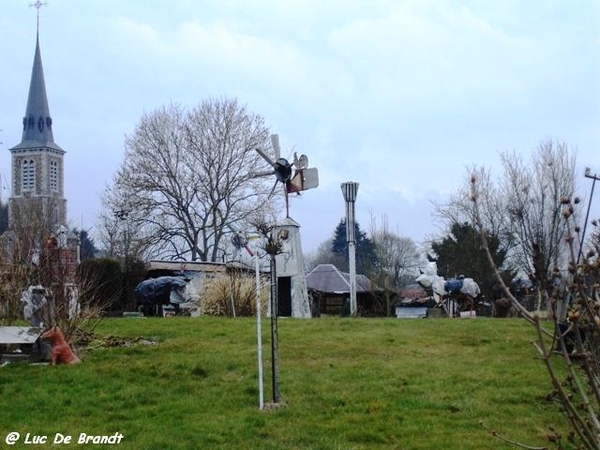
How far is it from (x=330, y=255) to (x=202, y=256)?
1096 inches

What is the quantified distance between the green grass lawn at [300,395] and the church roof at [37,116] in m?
57.7


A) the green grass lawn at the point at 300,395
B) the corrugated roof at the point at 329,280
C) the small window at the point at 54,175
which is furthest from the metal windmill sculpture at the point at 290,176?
the small window at the point at 54,175

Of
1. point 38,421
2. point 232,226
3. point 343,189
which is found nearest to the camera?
point 38,421

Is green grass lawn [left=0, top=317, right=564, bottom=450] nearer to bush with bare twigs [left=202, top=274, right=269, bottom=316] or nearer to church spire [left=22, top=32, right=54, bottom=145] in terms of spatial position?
bush with bare twigs [left=202, top=274, right=269, bottom=316]

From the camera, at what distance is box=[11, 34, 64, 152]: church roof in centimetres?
6246

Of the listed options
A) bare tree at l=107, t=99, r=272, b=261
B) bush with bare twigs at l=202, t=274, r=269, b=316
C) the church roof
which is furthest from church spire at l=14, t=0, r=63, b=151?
bush with bare twigs at l=202, t=274, r=269, b=316

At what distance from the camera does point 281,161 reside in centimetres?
806

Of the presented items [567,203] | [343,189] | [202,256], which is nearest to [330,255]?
[202,256]

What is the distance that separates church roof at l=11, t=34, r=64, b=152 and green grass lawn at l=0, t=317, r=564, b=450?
189 ft

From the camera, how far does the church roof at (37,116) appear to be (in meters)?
62.5

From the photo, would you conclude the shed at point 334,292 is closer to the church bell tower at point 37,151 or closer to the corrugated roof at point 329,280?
the corrugated roof at point 329,280

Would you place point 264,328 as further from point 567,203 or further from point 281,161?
point 567,203

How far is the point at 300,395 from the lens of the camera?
271 inches

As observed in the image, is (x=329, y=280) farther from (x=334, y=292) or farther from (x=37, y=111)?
(x=37, y=111)
